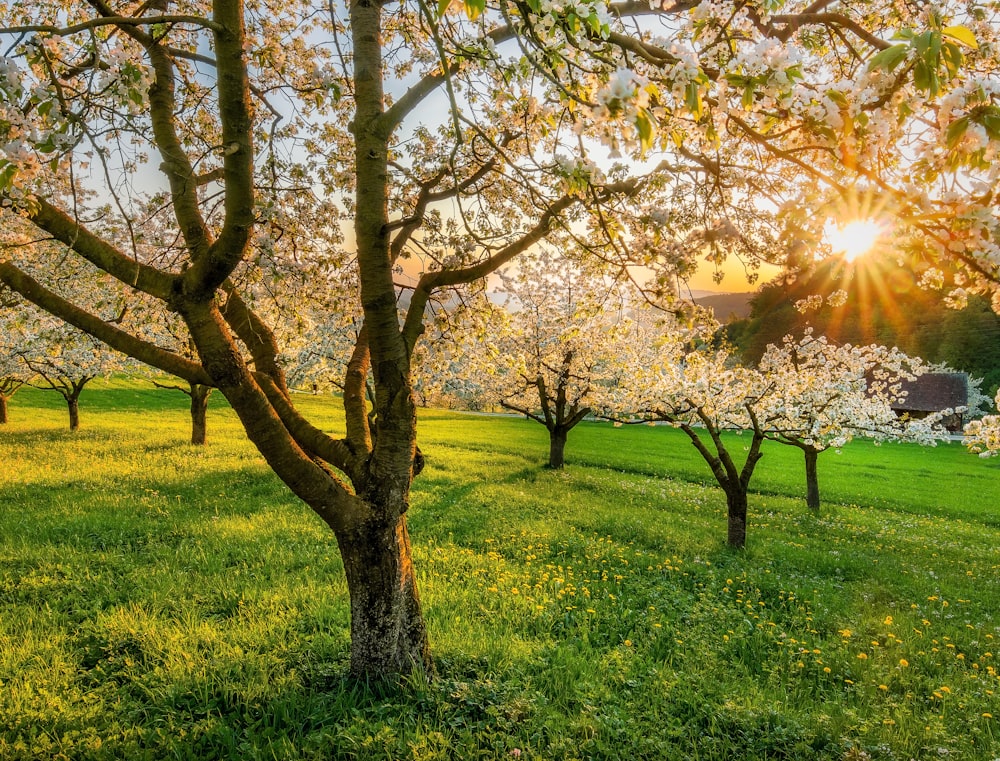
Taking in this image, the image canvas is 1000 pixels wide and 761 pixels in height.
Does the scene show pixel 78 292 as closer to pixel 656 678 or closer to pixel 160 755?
pixel 160 755

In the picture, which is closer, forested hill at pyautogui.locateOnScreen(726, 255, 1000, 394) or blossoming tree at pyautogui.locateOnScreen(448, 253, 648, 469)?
blossoming tree at pyautogui.locateOnScreen(448, 253, 648, 469)

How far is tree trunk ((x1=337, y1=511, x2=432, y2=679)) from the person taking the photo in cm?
444

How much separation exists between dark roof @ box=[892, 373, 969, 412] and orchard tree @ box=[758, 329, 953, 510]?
5185cm

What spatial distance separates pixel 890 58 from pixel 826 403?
14.5 meters

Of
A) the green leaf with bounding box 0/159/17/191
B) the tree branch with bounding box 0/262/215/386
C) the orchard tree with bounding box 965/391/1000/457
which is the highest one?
→ the green leaf with bounding box 0/159/17/191

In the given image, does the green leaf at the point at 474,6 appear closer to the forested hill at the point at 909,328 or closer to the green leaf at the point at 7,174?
the green leaf at the point at 7,174

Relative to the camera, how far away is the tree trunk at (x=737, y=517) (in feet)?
39.3

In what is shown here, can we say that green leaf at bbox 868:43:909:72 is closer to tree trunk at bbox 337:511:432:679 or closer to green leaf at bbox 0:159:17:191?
green leaf at bbox 0:159:17:191

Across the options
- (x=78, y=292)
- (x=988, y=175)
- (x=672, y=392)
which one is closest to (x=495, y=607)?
(x=988, y=175)

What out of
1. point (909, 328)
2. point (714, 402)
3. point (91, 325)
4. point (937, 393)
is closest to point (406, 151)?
point (91, 325)

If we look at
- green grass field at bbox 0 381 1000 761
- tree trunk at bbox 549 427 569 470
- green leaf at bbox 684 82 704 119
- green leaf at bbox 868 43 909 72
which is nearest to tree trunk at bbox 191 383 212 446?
green grass field at bbox 0 381 1000 761

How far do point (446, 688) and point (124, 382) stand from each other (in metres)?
54.7

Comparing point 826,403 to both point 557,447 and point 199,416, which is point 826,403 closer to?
point 557,447

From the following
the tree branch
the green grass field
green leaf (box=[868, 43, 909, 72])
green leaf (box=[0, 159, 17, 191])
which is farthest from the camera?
the green grass field
